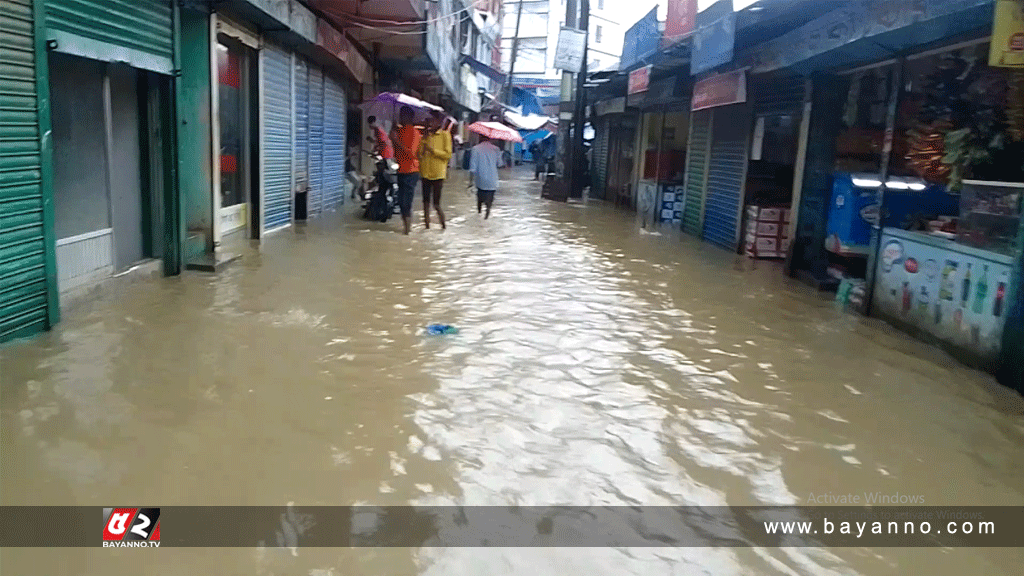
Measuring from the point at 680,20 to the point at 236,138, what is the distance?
23.1 ft

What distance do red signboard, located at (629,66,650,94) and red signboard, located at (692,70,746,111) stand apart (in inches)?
80.9

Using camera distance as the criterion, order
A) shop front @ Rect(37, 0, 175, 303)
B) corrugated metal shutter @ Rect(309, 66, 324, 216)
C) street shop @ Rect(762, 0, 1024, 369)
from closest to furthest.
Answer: street shop @ Rect(762, 0, 1024, 369), shop front @ Rect(37, 0, 175, 303), corrugated metal shutter @ Rect(309, 66, 324, 216)

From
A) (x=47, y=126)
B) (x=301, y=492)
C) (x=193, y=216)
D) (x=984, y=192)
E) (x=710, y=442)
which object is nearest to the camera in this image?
(x=301, y=492)

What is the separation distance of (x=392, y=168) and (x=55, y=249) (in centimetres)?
965

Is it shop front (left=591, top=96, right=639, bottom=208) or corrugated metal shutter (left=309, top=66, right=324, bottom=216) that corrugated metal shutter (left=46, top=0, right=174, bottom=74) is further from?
shop front (left=591, top=96, right=639, bottom=208)

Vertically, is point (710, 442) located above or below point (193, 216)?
below

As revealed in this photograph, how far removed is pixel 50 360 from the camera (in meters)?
5.13

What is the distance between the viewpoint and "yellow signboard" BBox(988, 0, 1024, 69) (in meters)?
5.27

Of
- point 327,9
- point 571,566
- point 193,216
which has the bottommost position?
point 571,566

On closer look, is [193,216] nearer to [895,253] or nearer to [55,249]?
[55,249]

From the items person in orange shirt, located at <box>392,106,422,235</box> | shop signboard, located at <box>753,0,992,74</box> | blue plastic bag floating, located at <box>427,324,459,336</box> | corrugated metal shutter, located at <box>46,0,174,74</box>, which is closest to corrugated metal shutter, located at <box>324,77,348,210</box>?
person in orange shirt, located at <box>392,106,422,235</box>

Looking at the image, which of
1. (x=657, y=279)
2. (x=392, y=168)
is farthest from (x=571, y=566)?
(x=392, y=168)

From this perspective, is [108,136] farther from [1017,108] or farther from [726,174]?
[726,174]

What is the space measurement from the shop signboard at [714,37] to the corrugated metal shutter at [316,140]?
7.16 meters
